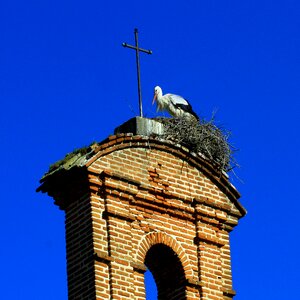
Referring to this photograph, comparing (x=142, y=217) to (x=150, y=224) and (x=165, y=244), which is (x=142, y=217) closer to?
(x=150, y=224)

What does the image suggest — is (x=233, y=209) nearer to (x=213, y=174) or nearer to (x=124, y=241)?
(x=213, y=174)

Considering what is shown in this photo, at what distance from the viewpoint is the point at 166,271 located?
2458cm

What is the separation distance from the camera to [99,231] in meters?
23.5

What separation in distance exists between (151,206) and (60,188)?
4.61 ft

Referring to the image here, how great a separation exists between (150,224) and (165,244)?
0.38 metres

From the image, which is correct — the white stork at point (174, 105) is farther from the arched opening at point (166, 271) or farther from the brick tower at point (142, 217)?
the arched opening at point (166, 271)

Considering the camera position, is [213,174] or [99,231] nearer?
[99,231]

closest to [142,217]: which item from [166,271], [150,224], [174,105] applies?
[150,224]

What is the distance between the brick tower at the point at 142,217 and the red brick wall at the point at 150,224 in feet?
0.05

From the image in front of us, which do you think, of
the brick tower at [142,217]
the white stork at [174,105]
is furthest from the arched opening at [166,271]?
the white stork at [174,105]

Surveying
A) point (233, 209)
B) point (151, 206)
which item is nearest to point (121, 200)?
point (151, 206)

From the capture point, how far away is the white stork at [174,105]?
2680 cm

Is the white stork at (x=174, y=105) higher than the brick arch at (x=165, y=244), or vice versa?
the white stork at (x=174, y=105)

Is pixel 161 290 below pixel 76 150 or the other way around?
below
